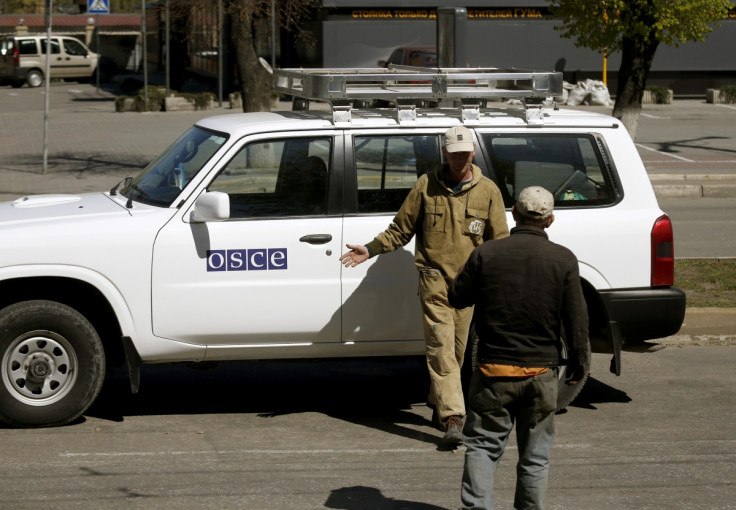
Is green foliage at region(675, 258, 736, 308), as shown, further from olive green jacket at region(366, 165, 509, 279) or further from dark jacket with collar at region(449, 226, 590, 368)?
dark jacket with collar at region(449, 226, 590, 368)

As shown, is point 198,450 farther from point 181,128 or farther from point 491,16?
point 491,16

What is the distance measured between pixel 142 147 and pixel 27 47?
Answer: 74.6 ft

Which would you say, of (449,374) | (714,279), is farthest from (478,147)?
(714,279)

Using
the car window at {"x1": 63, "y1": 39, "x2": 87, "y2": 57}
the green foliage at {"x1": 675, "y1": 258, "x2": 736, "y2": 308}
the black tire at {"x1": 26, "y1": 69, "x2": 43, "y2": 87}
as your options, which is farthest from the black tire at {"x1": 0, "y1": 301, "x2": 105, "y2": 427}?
the car window at {"x1": 63, "y1": 39, "x2": 87, "y2": 57}

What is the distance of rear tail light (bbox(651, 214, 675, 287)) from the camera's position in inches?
275

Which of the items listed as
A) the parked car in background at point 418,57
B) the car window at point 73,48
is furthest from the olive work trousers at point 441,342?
the car window at point 73,48

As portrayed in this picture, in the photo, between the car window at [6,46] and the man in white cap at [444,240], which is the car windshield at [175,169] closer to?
the man in white cap at [444,240]

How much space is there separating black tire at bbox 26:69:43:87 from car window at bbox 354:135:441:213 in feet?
128

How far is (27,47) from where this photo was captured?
43.0m

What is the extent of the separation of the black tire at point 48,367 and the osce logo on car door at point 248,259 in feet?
2.64

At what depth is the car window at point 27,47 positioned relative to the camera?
42.6 metres

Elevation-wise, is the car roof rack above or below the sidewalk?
above

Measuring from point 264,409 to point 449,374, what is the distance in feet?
4.39

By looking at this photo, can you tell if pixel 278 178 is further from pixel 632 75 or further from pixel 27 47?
pixel 27 47
